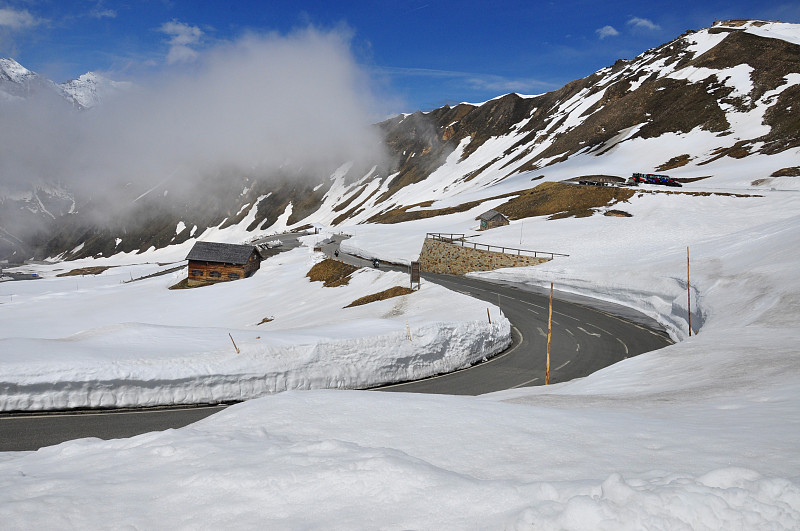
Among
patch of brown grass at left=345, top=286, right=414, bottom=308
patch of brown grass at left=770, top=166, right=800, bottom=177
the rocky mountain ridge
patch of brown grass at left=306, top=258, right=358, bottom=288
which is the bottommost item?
patch of brown grass at left=345, top=286, right=414, bottom=308

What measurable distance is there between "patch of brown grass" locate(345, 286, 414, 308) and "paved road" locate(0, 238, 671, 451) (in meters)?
5.13

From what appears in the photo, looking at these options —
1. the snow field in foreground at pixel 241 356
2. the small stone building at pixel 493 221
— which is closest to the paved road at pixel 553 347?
the snow field in foreground at pixel 241 356

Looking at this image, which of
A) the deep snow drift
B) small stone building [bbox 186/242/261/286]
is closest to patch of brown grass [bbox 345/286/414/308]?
the deep snow drift

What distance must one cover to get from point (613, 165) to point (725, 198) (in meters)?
36.8

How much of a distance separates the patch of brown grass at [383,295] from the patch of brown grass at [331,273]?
8.58m

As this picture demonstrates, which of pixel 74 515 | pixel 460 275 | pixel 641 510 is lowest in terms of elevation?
pixel 74 515

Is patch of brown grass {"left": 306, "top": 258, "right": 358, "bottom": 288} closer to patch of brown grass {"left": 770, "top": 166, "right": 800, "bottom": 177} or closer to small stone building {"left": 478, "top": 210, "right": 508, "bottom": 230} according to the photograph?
small stone building {"left": 478, "top": 210, "right": 508, "bottom": 230}

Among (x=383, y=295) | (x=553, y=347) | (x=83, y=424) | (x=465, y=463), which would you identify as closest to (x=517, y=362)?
(x=553, y=347)

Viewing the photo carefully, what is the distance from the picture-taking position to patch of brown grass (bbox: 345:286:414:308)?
3684 cm

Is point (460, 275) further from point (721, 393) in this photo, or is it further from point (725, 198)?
point (721, 393)

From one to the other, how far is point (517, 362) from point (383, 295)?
16.9 meters

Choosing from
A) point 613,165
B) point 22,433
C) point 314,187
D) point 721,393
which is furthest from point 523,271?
point 314,187

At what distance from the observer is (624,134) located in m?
107

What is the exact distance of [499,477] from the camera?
596 cm
